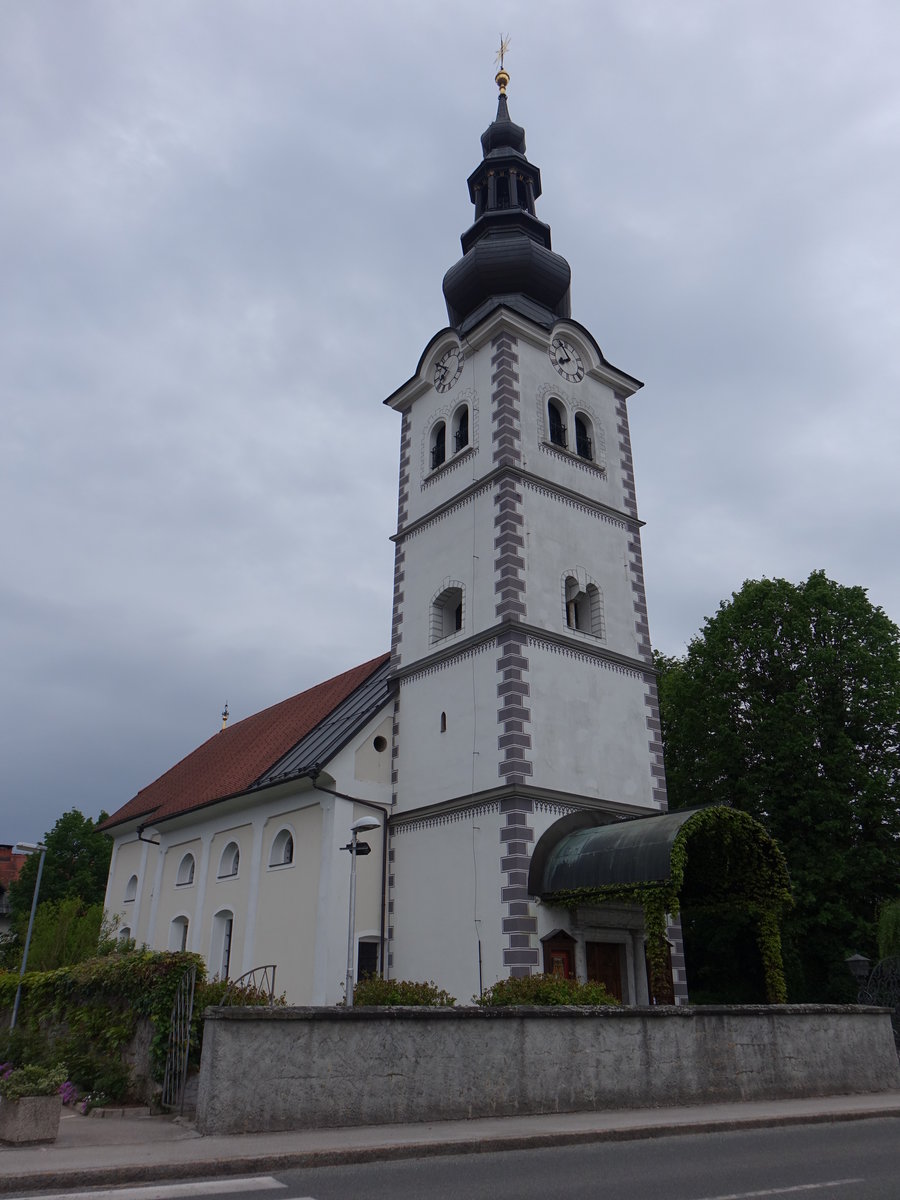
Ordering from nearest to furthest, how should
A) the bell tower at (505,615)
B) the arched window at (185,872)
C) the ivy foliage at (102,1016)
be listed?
the ivy foliage at (102,1016) < the bell tower at (505,615) < the arched window at (185,872)

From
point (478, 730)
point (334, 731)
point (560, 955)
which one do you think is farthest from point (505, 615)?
point (560, 955)

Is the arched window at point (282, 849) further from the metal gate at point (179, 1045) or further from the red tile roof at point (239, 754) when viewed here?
the metal gate at point (179, 1045)

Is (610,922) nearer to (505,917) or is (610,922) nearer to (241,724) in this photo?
(505,917)

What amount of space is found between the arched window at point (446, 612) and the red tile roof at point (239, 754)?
12.6 feet

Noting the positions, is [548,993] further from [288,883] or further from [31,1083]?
[288,883]

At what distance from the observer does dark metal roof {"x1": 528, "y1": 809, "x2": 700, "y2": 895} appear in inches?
600

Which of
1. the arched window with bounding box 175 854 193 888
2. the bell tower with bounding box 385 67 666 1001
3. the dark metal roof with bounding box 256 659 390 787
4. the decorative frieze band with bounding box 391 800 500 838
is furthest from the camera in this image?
the arched window with bounding box 175 854 193 888

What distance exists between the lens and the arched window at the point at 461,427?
2362 centimetres

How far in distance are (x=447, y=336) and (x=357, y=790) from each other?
11.9m

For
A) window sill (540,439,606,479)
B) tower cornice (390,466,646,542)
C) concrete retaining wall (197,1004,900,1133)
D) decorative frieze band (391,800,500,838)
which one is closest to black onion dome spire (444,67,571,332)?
window sill (540,439,606,479)

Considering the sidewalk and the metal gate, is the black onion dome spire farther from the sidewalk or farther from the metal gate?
the sidewalk

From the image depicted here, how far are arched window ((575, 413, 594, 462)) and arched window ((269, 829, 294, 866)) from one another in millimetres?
11575

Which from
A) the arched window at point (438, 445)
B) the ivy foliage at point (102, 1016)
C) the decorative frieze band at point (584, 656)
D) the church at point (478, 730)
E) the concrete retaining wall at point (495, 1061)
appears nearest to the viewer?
the concrete retaining wall at point (495, 1061)

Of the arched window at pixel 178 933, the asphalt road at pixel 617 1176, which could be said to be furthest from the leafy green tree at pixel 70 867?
the asphalt road at pixel 617 1176
